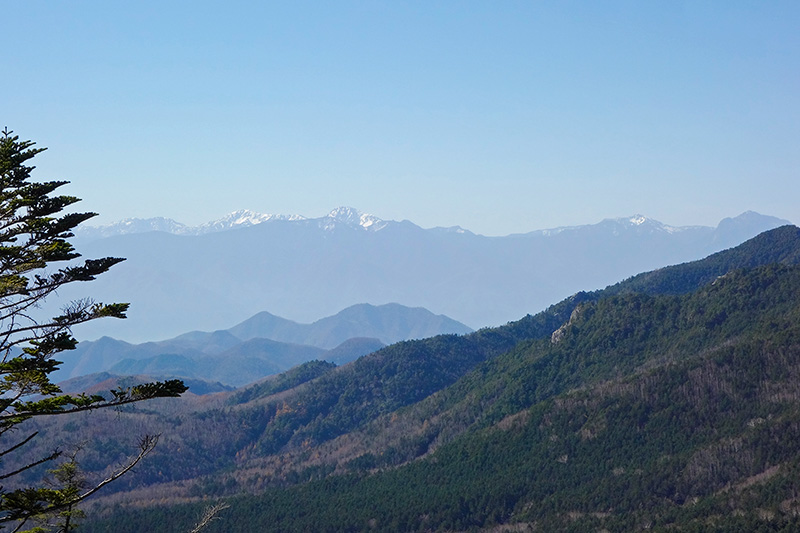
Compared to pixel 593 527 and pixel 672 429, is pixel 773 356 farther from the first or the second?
pixel 593 527

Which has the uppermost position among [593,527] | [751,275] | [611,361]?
[751,275]

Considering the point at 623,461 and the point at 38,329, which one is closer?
the point at 38,329

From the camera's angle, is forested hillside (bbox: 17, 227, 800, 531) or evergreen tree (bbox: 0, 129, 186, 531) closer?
evergreen tree (bbox: 0, 129, 186, 531)

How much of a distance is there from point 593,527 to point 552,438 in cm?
4125

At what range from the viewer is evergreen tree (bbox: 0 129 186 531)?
26906 mm

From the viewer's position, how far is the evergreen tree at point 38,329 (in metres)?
26.9

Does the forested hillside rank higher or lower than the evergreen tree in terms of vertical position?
lower

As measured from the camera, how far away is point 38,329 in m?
29.0

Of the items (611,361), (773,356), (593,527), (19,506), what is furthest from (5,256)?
(611,361)

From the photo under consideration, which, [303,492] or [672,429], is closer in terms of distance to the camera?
[672,429]

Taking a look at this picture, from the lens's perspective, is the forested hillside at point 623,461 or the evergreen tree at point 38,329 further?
the forested hillside at point 623,461

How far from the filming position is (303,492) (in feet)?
519

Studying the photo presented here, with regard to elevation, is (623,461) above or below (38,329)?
below

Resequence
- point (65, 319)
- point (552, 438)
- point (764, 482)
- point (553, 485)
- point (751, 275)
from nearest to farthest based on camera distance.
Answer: point (65, 319) < point (764, 482) < point (553, 485) < point (552, 438) < point (751, 275)
